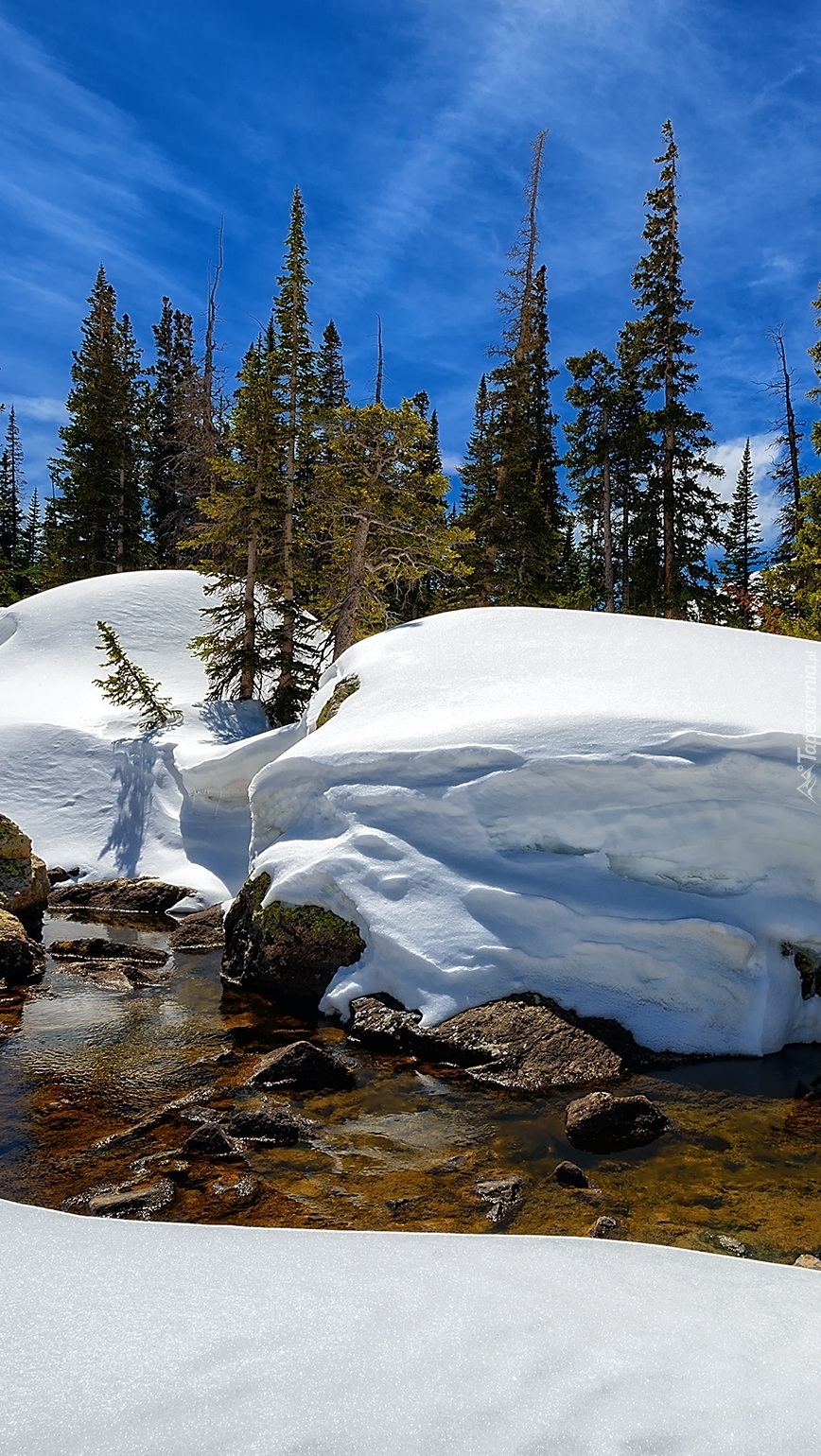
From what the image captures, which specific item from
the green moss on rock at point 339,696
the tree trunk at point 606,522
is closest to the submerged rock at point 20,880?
the green moss on rock at point 339,696

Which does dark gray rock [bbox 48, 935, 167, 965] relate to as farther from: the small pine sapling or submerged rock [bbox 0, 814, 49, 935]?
the small pine sapling

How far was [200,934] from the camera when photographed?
39.4 feet

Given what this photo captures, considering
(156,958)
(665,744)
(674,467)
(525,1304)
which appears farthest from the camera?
(674,467)

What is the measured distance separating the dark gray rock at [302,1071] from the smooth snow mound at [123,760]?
7.42 m

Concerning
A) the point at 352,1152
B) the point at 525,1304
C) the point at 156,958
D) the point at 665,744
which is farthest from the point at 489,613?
the point at 525,1304

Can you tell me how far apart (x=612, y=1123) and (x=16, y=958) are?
7.95m

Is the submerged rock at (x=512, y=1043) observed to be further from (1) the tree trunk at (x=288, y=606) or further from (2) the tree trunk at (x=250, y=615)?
(2) the tree trunk at (x=250, y=615)

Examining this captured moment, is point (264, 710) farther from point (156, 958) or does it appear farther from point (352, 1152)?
point (352, 1152)

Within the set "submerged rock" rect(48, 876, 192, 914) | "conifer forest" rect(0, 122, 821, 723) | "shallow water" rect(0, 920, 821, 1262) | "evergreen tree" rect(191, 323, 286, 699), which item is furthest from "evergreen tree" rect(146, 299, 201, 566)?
"shallow water" rect(0, 920, 821, 1262)

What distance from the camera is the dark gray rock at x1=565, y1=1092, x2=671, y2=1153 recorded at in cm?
604

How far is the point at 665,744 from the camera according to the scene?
8.69 meters

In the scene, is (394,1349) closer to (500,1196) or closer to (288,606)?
(500,1196)

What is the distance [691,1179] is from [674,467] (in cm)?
2471

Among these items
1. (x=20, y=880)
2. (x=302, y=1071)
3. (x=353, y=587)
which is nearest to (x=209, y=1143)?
(x=302, y=1071)
